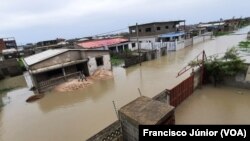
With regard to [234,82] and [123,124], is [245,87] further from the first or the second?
[123,124]

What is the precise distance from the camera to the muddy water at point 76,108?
8.95 metres

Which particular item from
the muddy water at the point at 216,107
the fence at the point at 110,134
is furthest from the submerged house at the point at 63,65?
the fence at the point at 110,134

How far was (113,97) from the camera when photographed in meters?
12.5

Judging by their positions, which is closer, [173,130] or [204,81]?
[173,130]

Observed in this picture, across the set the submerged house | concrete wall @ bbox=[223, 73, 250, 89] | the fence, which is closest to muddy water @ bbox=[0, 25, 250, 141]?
the submerged house

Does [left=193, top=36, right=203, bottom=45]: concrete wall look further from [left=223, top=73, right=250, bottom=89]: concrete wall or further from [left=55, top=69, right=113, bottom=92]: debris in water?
[left=223, top=73, right=250, bottom=89]: concrete wall

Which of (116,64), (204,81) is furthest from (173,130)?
(116,64)

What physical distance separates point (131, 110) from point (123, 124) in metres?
0.60

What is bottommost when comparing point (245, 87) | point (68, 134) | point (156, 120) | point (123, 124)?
point (68, 134)

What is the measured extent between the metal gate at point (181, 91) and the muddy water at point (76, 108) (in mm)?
2244

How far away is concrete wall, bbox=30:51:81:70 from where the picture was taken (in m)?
15.5

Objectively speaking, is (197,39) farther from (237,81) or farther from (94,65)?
(237,81)

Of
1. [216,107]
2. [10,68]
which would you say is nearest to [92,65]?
[216,107]

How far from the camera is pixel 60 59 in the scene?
54.0 feet
